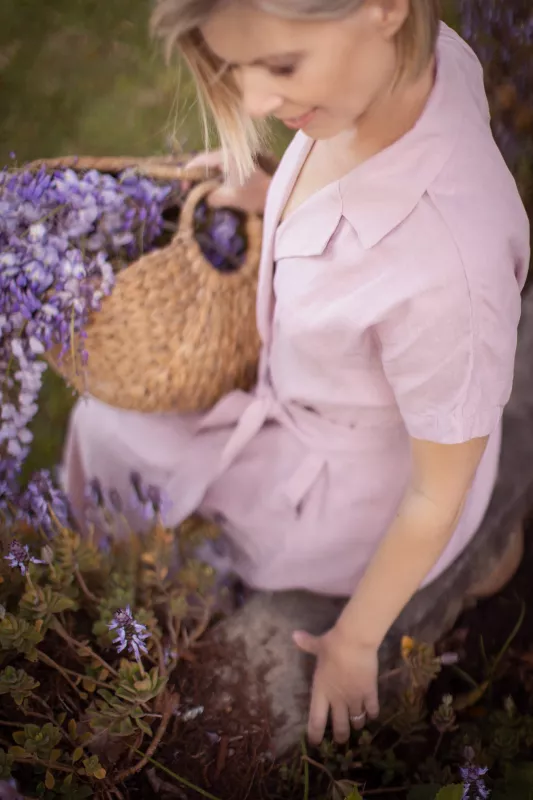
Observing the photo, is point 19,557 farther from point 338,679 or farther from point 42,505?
point 338,679

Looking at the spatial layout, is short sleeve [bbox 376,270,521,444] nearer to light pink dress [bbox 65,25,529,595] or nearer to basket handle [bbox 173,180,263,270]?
light pink dress [bbox 65,25,529,595]

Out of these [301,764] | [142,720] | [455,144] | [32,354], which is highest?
[455,144]

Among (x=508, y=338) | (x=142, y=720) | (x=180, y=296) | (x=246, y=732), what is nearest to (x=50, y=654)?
(x=142, y=720)

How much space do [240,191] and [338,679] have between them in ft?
1.79

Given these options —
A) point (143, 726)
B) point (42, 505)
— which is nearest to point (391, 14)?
point (42, 505)

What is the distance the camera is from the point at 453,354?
0.61 meters

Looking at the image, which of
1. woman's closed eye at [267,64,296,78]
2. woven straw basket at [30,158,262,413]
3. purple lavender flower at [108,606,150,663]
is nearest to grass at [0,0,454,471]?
woven straw basket at [30,158,262,413]

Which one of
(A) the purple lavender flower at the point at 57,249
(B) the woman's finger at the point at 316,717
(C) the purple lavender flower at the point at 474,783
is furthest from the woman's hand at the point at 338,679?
(A) the purple lavender flower at the point at 57,249

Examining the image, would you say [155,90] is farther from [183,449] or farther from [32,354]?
[183,449]

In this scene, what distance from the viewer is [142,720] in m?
0.76

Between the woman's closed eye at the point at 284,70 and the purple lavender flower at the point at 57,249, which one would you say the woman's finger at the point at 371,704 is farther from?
the woman's closed eye at the point at 284,70

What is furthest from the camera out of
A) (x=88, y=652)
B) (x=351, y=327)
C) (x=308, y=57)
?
(x=88, y=652)

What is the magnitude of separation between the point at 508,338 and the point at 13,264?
462 mm

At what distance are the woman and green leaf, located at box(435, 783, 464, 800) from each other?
139 mm
